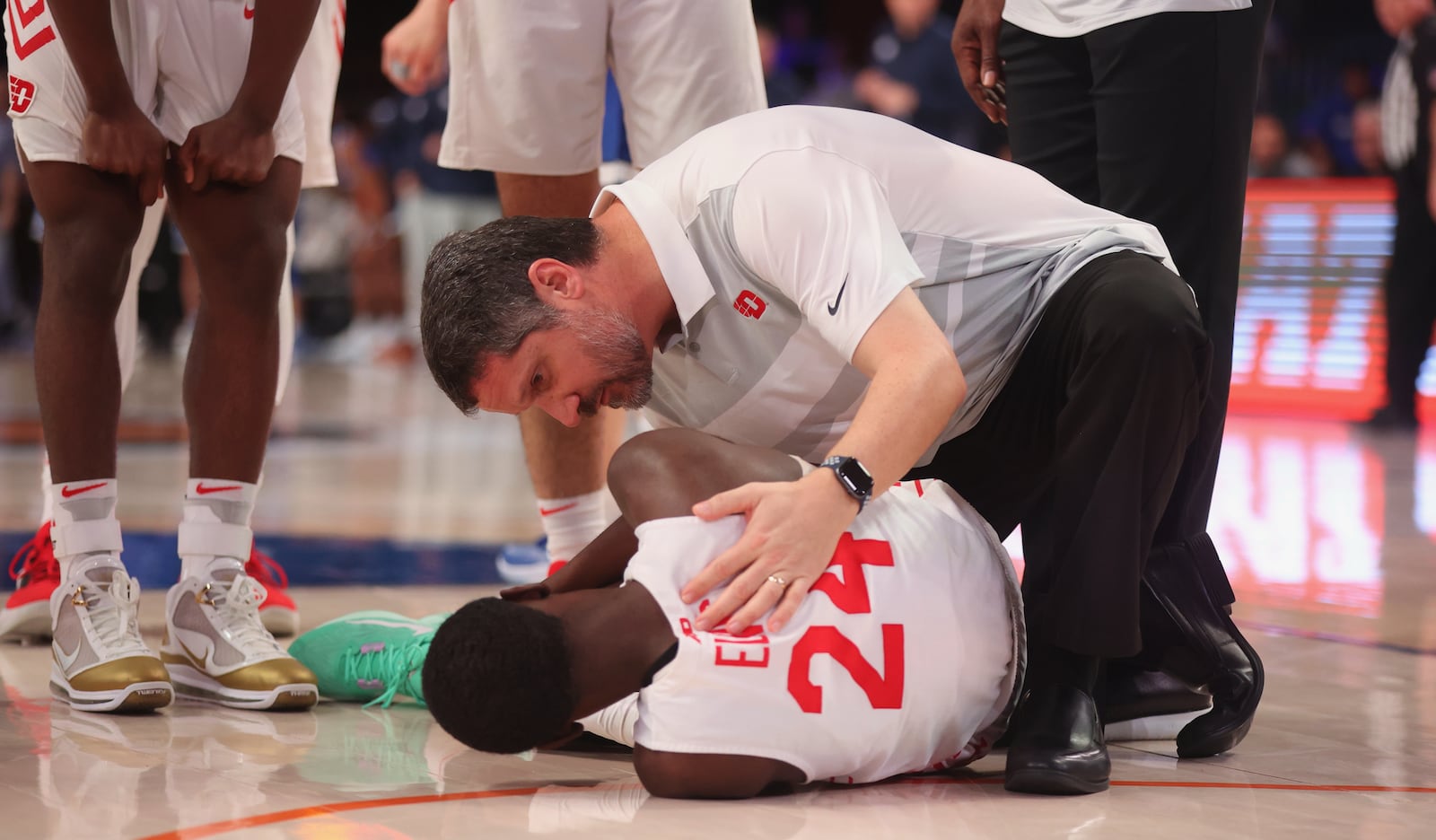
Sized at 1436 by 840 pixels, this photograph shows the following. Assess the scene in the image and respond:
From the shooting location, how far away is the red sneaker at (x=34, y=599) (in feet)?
9.30

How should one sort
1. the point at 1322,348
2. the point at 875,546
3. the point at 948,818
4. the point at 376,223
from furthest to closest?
the point at 376,223, the point at 1322,348, the point at 875,546, the point at 948,818

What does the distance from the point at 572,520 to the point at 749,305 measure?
3.63ft

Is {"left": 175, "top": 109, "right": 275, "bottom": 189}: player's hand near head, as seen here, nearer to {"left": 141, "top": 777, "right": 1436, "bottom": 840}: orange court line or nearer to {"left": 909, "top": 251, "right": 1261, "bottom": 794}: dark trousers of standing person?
{"left": 141, "top": 777, "right": 1436, "bottom": 840}: orange court line

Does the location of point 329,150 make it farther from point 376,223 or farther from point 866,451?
point 376,223

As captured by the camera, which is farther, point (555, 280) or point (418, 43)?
point (418, 43)

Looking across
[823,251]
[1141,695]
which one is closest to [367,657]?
[823,251]

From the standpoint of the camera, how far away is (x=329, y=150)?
10.2ft

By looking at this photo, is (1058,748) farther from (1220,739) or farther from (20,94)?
→ (20,94)

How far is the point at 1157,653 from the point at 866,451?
673mm

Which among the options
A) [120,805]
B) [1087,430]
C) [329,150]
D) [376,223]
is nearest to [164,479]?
[329,150]

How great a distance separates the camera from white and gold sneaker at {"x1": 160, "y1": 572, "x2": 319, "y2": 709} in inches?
92.9

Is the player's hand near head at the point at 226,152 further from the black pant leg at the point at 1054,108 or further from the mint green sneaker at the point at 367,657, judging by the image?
the black pant leg at the point at 1054,108

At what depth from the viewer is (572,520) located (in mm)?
3062

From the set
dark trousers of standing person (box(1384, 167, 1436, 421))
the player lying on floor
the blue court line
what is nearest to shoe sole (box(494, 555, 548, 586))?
the blue court line
